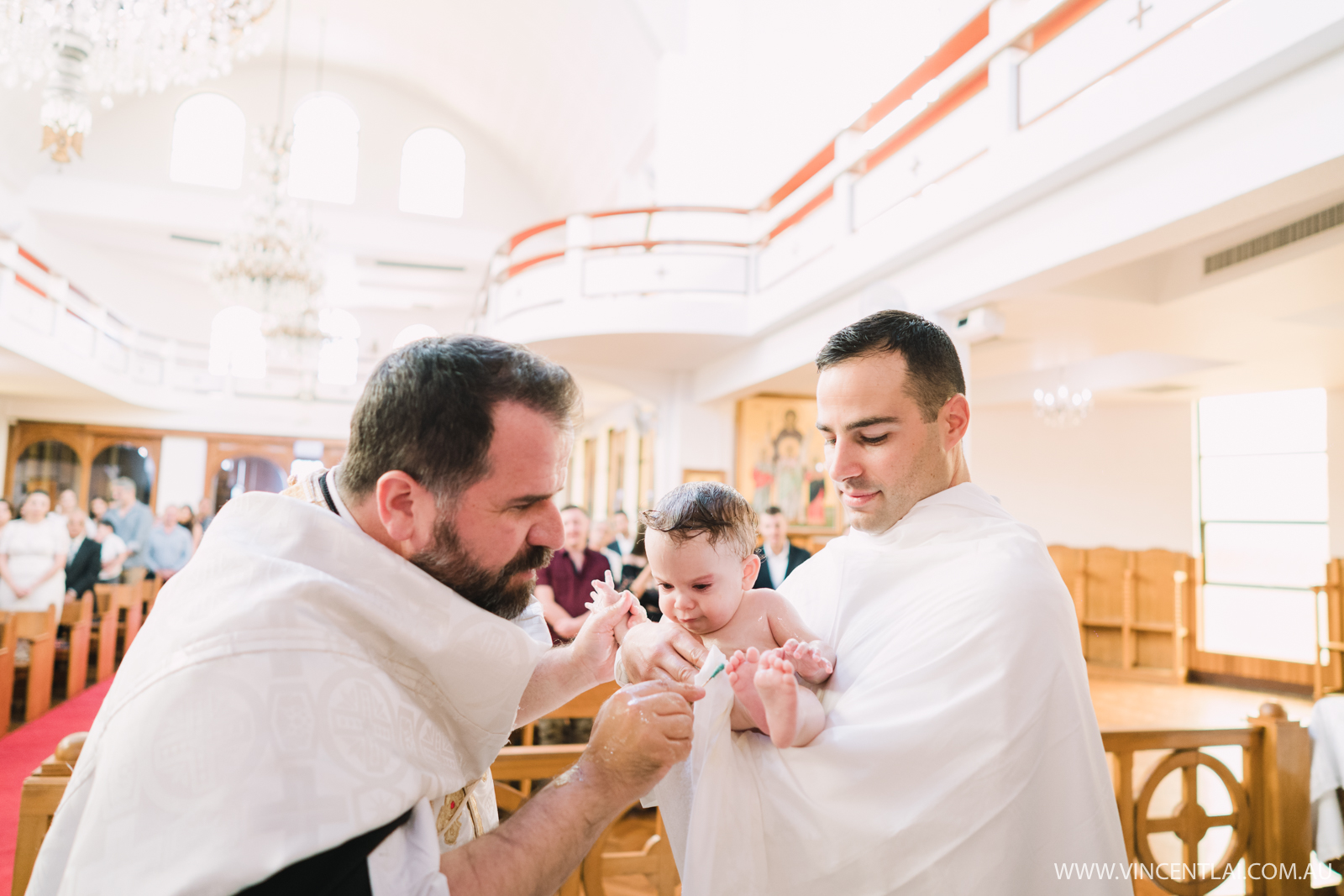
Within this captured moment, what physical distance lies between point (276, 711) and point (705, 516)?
101 cm

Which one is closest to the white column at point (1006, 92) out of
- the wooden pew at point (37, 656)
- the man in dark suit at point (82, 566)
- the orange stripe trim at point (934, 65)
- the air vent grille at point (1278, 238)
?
the orange stripe trim at point (934, 65)

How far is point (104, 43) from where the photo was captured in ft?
19.0

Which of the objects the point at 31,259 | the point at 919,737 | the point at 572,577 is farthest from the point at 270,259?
the point at 919,737

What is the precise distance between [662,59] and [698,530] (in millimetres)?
12210

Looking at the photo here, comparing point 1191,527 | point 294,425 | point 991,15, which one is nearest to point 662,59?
point 991,15

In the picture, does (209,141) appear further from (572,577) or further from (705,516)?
(705,516)

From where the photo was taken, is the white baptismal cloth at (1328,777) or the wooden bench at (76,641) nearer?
the white baptismal cloth at (1328,777)

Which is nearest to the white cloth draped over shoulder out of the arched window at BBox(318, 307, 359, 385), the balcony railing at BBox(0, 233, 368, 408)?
the balcony railing at BBox(0, 233, 368, 408)

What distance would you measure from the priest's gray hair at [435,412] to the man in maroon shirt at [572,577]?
4.02m

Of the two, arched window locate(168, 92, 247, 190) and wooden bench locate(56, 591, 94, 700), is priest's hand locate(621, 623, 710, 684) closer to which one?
wooden bench locate(56, 591, 94, 700)

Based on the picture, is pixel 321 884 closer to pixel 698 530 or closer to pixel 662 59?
pixel 698 530

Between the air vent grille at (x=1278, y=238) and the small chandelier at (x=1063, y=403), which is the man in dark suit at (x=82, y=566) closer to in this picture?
the air vent grille at (x=1278, y=238)

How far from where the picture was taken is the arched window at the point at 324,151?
1889 cm

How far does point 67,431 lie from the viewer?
56.7 feet
